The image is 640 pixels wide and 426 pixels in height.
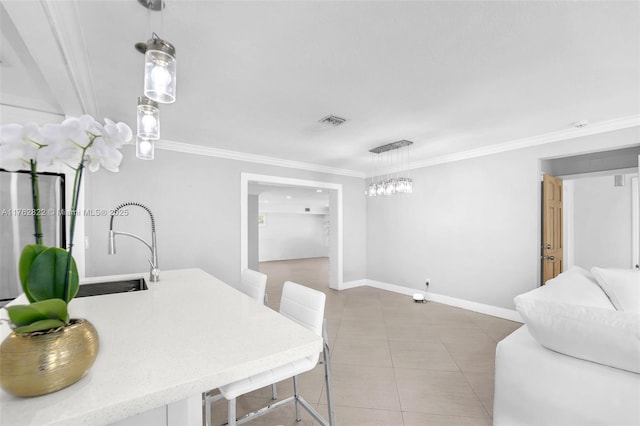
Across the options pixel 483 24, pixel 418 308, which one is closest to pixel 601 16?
pixel 483 24

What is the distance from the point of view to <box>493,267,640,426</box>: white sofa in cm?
136

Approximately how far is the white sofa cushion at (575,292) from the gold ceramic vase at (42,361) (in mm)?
2158

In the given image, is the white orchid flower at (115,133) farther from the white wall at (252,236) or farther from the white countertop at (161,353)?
the white wall at (252,236)

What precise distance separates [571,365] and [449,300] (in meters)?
3.19

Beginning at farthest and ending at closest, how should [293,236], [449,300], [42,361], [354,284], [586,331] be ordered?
[293,236], [354,284], [449,300], [586,331], [42,361]

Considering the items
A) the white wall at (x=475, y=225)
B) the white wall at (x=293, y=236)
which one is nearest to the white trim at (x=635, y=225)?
the white wall at (x=475, y=225)

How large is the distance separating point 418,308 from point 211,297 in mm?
3630

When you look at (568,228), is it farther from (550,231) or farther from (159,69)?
(159,69)

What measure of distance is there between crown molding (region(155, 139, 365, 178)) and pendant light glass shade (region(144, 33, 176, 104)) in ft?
9.60

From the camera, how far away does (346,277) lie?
5738 mm

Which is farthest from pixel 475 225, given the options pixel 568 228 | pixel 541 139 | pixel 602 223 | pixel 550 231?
pixel 602 223

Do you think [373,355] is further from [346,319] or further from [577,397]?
[577,397]

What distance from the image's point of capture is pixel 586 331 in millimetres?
1442

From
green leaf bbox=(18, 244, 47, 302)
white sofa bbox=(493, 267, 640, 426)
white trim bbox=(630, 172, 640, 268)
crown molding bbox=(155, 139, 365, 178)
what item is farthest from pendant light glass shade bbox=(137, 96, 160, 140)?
white trim bbox=(630, 172, 640, 268)
